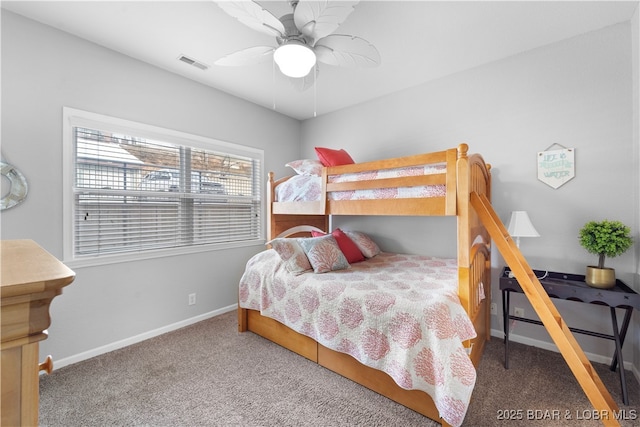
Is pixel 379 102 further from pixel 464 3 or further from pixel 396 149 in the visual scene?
pixel 464 3

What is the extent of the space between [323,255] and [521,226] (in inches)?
64.2

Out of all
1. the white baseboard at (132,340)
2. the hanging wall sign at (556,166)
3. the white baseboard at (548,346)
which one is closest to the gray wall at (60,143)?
the white baseboard at (132,340)

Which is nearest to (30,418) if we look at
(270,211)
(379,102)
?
(270,211)

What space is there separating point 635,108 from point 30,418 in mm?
3415

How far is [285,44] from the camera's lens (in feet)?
5.31

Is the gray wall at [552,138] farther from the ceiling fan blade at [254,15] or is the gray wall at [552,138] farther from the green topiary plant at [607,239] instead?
the ceiling fan blade at [254,15]

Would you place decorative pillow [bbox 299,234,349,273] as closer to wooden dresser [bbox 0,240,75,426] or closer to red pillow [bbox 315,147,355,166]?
red pillow [bbox 315,147,355,166]

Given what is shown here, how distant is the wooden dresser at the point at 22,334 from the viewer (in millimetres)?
425

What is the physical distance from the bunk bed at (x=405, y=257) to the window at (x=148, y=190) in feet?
2.57

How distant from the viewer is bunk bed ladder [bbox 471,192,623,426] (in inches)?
55.7

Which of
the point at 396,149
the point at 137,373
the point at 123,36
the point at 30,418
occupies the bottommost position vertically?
the point at 137,373

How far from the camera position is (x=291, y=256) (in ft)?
7.79

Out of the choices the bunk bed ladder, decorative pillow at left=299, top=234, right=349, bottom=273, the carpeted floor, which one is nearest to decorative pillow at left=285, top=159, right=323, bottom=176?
decorative pillow at left=299, top=234, right=349, bottom=273

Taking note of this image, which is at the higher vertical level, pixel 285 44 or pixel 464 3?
pixel 464 3
